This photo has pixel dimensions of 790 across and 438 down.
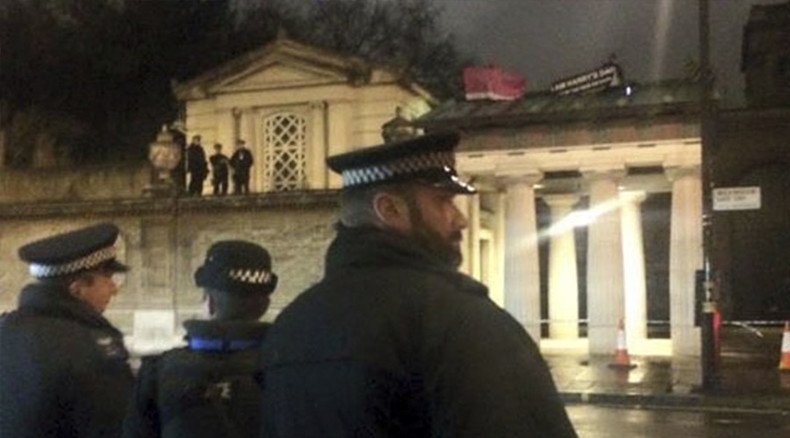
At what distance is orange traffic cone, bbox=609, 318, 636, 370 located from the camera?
2358cm

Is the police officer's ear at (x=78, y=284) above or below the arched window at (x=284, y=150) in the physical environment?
below

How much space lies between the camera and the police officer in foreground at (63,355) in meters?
4.30

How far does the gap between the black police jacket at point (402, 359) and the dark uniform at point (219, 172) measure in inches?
1003

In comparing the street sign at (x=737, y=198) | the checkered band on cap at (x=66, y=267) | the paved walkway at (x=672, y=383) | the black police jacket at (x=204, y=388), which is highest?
the street sign at (x=737, y=198)

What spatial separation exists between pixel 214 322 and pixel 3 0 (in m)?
40.7

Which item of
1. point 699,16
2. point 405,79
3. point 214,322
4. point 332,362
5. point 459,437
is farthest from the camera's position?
point 405,79

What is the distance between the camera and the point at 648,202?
30703 mm

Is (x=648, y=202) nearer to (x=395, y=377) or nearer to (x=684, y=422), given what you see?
(x=684, y=422)

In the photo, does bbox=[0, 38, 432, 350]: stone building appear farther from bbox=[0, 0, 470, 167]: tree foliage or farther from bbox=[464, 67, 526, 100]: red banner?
bbox=[0, 0, 470, 167]: tree foliage

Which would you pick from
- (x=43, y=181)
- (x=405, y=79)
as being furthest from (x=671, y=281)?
(x=43, y=181)

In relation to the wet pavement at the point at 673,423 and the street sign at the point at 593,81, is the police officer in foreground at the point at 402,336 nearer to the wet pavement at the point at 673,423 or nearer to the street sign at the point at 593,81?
the wet pavement at the point at 673,423

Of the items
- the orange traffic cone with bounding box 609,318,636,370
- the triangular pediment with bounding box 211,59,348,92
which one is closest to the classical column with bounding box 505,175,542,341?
the orange traffic cone with bounding box 609,318,636,370

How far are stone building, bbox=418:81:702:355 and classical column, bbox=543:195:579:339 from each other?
22 millimetres

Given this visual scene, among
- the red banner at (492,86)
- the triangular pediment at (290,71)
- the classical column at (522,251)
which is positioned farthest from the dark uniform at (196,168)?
the classical column at (522,251)
